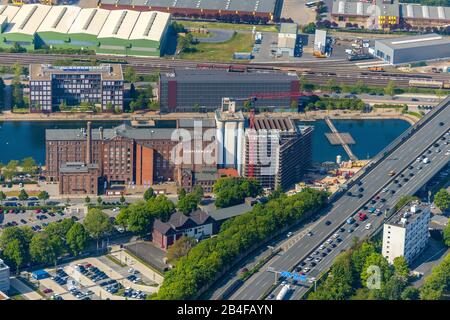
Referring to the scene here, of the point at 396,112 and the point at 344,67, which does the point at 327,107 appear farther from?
the point at 344,67

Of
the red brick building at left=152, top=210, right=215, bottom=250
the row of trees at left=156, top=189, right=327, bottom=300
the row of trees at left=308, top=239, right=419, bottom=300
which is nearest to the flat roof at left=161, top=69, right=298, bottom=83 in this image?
the row of trees at left=156, top=189, right=327, bottom=300

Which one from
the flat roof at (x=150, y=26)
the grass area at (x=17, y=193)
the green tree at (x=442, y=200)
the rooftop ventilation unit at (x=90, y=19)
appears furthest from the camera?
the rooftop ventilation unit at (x=90, y=19)

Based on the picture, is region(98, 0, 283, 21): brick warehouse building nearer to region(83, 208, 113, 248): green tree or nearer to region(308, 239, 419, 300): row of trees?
region(83, 208, 113, 248): green tree

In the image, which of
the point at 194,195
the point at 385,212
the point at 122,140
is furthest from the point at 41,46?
the point at 385,212

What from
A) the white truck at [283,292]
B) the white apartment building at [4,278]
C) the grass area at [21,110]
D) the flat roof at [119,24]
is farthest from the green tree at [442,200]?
the flat roof at [119,24]

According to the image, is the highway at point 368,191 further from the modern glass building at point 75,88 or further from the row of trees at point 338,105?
the modern glass building at point 75,88
